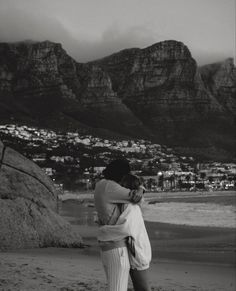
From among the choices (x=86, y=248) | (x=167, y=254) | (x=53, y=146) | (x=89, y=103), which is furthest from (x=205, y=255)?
(x=89, y=103)

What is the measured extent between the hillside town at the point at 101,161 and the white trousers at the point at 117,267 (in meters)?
103

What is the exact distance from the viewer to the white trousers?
4.68 m

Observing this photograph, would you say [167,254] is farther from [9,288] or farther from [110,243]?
[110,243]

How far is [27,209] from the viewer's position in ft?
36.2

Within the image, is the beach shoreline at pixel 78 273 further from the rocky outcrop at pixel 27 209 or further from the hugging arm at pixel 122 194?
the hugging arm at pixel 122 194

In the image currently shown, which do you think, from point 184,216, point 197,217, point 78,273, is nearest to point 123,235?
point 78,273

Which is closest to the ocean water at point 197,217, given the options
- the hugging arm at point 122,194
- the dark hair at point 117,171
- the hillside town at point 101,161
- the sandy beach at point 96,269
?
the sandy beach at point 96,269

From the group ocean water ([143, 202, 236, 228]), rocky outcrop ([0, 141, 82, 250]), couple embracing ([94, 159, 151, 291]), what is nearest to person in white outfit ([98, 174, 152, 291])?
couple embracing ([94, 159, 151, 291])

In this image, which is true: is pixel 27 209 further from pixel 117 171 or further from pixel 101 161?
pixel 101 161

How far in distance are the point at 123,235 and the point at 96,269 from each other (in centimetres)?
471

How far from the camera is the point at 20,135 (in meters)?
121

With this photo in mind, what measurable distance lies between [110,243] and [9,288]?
2.69m

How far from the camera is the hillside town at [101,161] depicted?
389ft

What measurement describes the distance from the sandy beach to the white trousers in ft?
8.32
